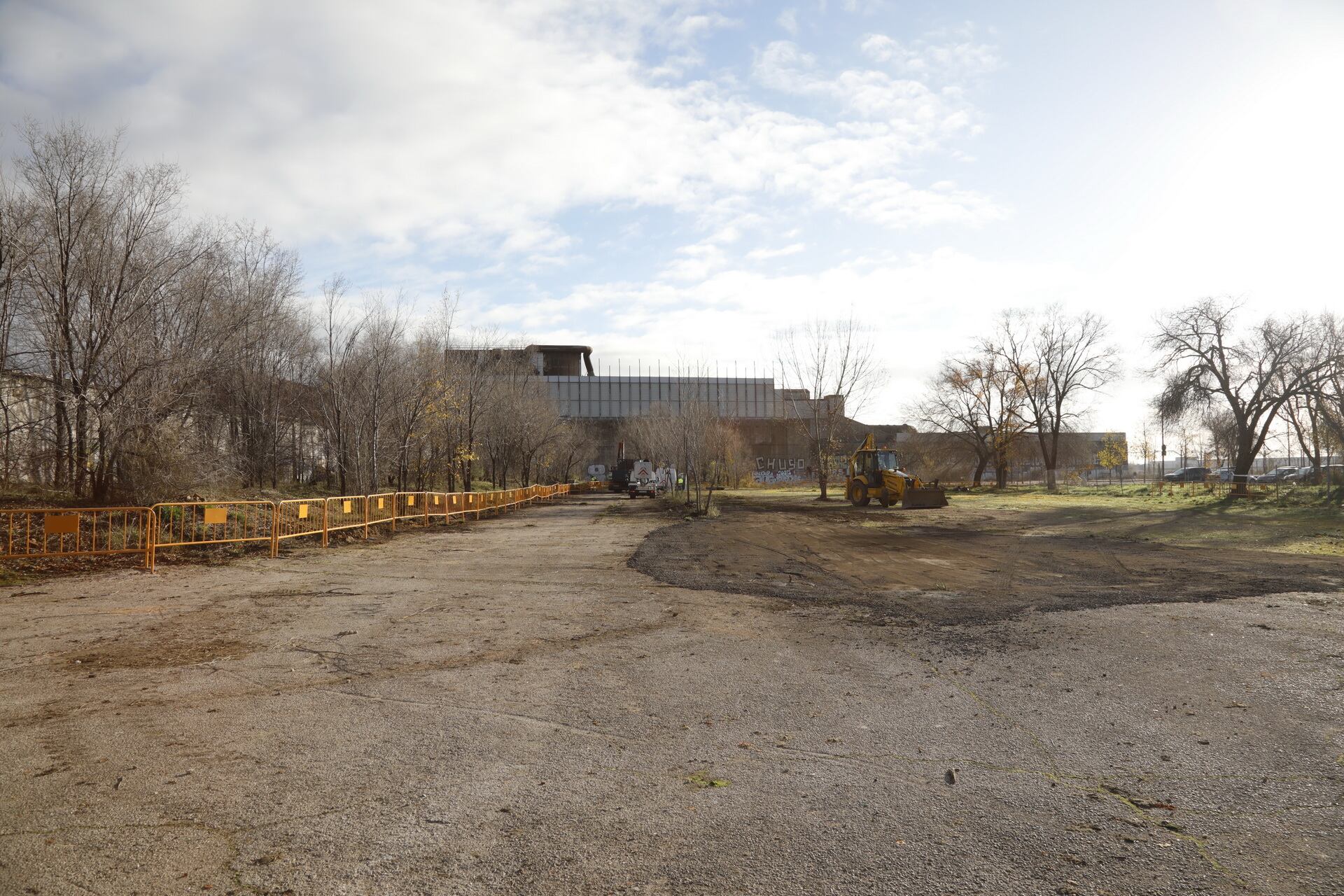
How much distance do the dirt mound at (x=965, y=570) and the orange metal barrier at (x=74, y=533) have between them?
31.6ft

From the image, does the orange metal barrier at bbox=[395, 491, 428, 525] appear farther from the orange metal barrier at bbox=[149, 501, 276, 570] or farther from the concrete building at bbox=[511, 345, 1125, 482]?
the concrete building at bbox=[511, 345, 1125, 482]

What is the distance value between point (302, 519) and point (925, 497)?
25.7 meters

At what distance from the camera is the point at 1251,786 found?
14.5 ft

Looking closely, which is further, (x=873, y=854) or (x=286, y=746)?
(x=286, y=746)

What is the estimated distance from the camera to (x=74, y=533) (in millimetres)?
14383

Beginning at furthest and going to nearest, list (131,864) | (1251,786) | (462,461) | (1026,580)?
(462,461)
(1026,580)
(1251,786)
(131,864)

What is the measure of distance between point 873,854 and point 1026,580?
10710 millimetres

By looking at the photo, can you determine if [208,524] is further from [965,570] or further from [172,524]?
[965,570]

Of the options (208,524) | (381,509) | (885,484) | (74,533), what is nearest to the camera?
(74,533)

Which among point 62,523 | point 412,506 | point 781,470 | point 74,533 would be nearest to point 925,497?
point 412,506

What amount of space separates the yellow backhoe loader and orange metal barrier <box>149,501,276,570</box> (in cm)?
2591

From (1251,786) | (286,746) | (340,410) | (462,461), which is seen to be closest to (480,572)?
(286,746)

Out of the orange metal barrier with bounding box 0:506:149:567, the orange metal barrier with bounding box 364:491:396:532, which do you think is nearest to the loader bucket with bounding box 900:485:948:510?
the orange metal barrier with bounding box 364:491:396:532

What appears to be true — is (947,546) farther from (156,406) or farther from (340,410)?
(340,410)
